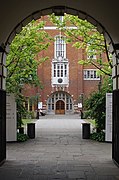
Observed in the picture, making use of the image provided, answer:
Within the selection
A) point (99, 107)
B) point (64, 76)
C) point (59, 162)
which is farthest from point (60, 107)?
point (59, 162)

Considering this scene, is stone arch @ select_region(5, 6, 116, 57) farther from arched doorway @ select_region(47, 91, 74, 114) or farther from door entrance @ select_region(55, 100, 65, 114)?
door entrance @ select_region(55, 100, 65, 114)

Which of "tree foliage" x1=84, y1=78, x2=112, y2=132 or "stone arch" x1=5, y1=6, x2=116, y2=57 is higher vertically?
"stone arch" x1=5, y1=6, x2=116, y2=57

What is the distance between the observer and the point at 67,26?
22.3m

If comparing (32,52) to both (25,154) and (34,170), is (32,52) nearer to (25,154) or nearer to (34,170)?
(25,154)

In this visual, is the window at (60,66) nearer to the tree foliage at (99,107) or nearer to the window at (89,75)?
the window at (89,75)

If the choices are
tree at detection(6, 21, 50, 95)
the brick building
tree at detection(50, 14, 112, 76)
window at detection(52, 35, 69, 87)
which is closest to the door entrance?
the brick building

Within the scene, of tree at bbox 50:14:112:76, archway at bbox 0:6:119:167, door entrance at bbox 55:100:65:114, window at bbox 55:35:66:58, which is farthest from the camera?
door entrance at bbox 55:100:65:114

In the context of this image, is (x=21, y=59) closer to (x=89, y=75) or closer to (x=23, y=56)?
(x=23, y=56)

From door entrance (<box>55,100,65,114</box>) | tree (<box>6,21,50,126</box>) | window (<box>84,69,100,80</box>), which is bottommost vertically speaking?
door entrance (<box>55,100,65,114</box>)

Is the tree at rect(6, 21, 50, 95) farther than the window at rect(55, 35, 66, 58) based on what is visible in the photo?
No

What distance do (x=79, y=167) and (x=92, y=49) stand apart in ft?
36.5

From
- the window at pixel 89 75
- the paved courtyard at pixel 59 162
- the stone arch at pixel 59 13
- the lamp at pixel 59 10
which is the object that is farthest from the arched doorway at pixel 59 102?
the lamp at pixel 59 10

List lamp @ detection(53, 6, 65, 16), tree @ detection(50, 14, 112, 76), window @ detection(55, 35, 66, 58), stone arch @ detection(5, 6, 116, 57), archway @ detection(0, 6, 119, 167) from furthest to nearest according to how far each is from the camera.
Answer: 1. window @ detection(55, 35, 66, 58)
2. tree @ detection(50, 14, 112, 76)
3. stone arch @ detection(5, 6, 116, 57)
4. lamp @ detection(53, 6, 65, 16)
5. archway @ detection(0, 6, 119, 167)

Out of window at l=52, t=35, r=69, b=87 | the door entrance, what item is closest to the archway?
window at l=52, t=35, r=69, b=87
